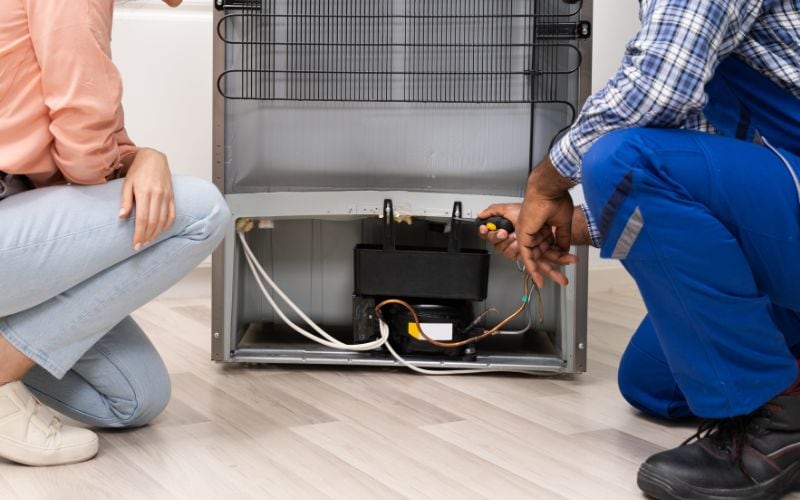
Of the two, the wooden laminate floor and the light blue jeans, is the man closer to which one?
the wooden laminate floor

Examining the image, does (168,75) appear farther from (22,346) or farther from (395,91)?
(22,346)

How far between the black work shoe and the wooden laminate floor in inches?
2.6

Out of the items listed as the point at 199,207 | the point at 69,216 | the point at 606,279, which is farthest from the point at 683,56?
the point at 606,279

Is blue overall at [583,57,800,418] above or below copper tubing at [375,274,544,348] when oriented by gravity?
above

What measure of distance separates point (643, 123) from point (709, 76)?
0.10 meters

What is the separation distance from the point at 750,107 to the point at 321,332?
1.02m

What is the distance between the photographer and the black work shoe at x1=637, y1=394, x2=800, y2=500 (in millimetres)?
1321

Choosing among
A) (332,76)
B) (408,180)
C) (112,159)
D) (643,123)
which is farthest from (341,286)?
(643,123)

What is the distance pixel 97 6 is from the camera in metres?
1.35

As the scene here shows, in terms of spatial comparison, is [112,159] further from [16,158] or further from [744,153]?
[744,153]

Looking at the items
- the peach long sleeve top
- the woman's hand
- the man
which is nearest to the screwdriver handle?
the man

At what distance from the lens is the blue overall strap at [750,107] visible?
132cm

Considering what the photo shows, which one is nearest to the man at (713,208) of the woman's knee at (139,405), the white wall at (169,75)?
the woman's knee at (139,405)

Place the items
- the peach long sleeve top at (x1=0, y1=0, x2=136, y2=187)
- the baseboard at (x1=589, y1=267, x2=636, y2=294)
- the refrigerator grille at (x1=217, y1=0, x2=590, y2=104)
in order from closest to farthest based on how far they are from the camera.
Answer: the peach long sleeve top at (x1=0, y1=0, x2=136, y2=187), the refrigerator grille at (x1=217, y1=0, x2=590, y2=104), the baseboard at (x1=589, y1=267, x2=636, y2=294)
